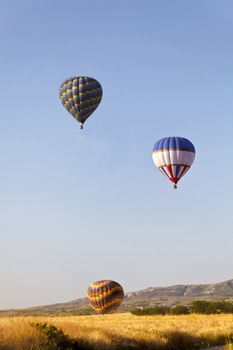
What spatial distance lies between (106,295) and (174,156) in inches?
1043

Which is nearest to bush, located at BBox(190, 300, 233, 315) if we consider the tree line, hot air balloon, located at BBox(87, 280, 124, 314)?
the tree line

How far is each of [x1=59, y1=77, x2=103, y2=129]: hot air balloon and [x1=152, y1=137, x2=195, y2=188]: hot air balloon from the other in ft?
30.3

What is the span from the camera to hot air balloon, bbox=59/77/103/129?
192 ft

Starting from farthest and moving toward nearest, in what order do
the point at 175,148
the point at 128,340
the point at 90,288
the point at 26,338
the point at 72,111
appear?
the point at 90,288
the point at 72,111
the point at 175,148
the point at 128,340
the point at 26,338

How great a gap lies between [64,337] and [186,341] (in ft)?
32.1

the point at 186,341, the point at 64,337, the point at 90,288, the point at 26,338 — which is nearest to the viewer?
the point at 26,338

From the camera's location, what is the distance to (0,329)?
65.5ft

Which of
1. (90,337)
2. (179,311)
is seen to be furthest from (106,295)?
(90,337)

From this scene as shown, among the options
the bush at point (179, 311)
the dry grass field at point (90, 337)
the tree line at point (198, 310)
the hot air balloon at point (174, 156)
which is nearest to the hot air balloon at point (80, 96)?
the hot air balloon at point (174, 156)

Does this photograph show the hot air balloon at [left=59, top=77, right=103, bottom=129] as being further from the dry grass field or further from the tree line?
the dry grass field

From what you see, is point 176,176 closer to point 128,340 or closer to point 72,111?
point 72,111

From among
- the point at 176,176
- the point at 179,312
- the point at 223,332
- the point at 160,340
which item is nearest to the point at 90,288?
the point at 179,312

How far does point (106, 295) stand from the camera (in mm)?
71062

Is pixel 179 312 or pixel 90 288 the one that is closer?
pixel 179 312
